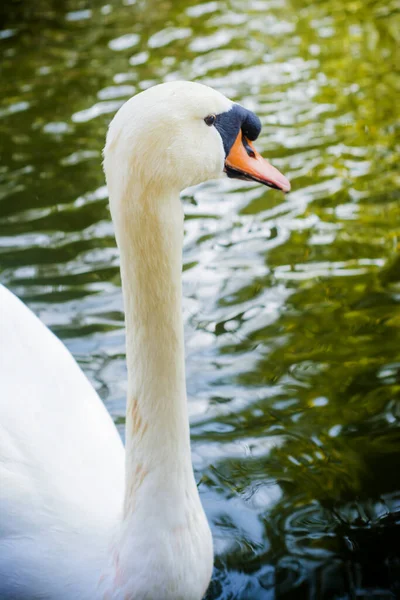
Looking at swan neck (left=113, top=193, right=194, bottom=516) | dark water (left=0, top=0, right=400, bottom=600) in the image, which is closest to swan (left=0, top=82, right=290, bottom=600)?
swan neck (left=113, top=193, right=194, bottom=516)

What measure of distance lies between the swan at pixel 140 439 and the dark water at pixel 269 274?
480mm

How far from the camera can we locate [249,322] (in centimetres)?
471

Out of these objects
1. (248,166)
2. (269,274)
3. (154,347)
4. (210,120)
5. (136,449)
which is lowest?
(269,274)

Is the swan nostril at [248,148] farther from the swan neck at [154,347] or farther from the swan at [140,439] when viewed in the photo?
the swan neck at [154,347]

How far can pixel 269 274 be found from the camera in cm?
517

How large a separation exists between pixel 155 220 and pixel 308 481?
1621 mm

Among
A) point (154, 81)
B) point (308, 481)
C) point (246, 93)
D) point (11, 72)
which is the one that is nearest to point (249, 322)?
point (308, 481)

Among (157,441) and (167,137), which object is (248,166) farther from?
(157,441)

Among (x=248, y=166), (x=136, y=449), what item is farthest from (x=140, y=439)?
(x=248, y=166)

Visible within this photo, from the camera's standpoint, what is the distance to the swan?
7.60ft

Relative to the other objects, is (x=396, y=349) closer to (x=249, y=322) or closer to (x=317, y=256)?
(x=249, y=322)

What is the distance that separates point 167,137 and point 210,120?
20cm

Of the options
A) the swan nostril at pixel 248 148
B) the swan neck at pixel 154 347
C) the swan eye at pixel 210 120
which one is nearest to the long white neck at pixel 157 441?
the swan neck at pixel 154 347

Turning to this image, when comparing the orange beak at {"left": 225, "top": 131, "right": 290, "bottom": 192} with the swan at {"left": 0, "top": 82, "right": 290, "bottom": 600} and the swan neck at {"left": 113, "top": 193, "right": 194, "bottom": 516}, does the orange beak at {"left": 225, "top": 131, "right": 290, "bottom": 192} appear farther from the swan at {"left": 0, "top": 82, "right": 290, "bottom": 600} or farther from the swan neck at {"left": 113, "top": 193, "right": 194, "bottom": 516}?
the swan neck at {"left": 113, "top": 193, "right": 194, "bottom": 516}
